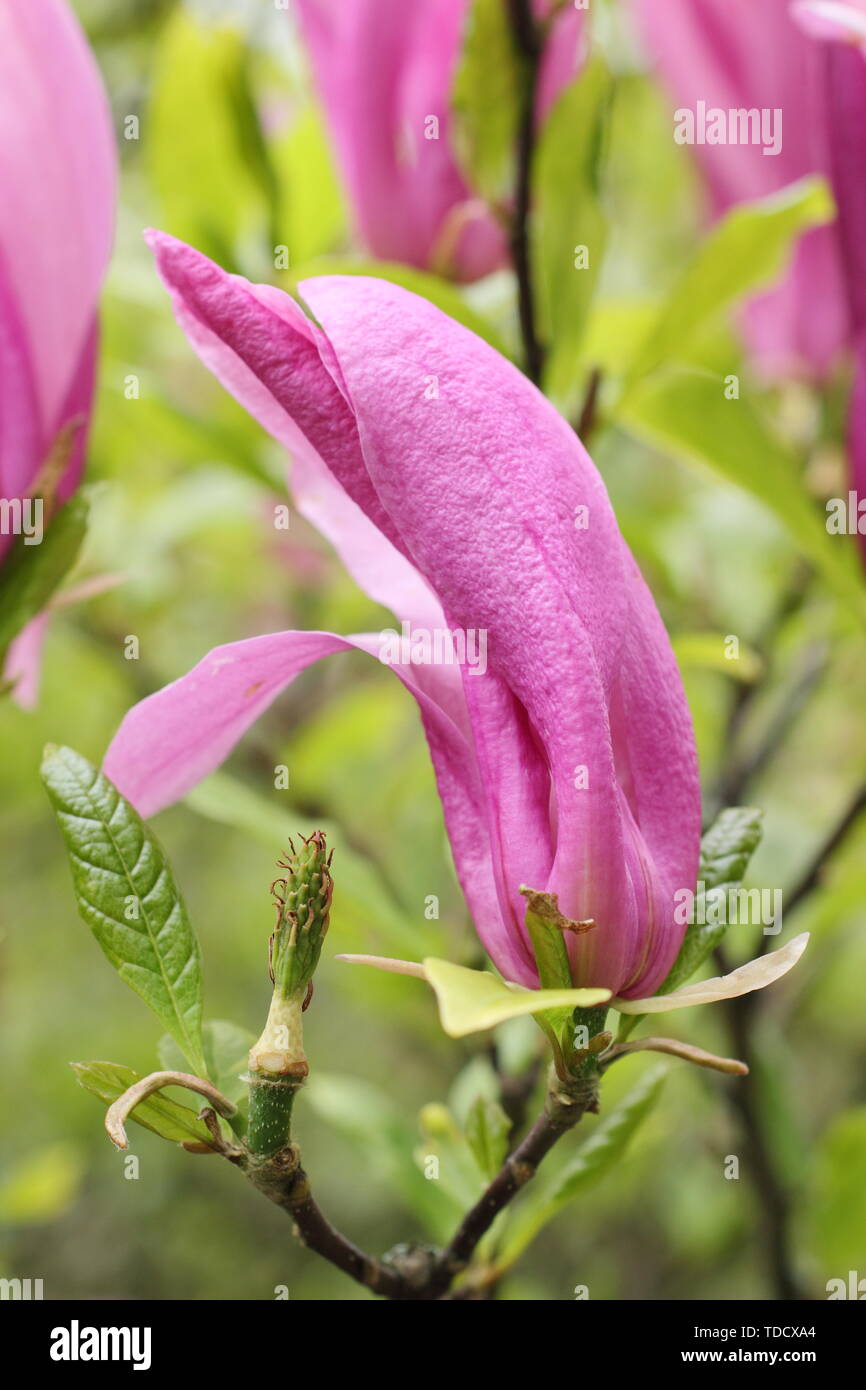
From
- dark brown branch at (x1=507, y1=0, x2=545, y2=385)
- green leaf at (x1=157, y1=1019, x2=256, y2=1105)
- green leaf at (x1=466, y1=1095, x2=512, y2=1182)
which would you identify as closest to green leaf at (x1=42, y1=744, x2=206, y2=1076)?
green leaf at (x1=157, y1=1019, x2=256, y2=1105)

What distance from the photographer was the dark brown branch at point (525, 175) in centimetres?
59

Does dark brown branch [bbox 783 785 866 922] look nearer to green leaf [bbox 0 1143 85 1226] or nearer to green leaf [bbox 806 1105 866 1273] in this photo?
green leaf [bbox 806 1105 866 1273]

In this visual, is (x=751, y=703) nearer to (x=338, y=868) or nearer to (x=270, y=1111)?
(x=338, y=868)

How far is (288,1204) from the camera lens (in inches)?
14.3

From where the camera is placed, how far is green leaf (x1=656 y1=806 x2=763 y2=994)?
38 centimetres

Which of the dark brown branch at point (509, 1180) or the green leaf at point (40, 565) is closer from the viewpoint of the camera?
the dark brown branch at point (509, 1180)

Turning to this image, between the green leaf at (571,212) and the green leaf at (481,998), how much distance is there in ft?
1.22

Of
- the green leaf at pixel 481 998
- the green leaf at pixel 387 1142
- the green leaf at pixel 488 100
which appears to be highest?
the green leaf at pixel 488 100

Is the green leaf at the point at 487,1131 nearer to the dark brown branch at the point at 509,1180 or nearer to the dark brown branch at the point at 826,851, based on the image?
the dark brown branch at the point at 509,1180

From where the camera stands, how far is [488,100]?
61 cm

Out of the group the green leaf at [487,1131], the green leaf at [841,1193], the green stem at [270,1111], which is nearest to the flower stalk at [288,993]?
the green stem at [270,1111]

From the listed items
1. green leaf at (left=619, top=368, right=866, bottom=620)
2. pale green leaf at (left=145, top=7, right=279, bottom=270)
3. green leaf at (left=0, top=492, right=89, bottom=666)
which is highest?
pale green leaf at (left=145, top=7, right=279, bottom=270)

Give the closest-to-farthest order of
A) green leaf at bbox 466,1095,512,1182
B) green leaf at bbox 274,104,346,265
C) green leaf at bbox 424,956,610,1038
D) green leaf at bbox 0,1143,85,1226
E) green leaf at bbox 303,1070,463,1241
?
1. green leaf at bbox 424,956,610,1038
2. green leaf at bbox 466,1095,512,1182
3. green leaf at bbox 303,1070,463,1241
4. green leaf at bbox 274,104,346,265
5. green leaf at bbox 0,1143,85,1226

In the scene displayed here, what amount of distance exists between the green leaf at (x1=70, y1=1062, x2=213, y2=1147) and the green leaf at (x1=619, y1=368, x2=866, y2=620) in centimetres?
42
